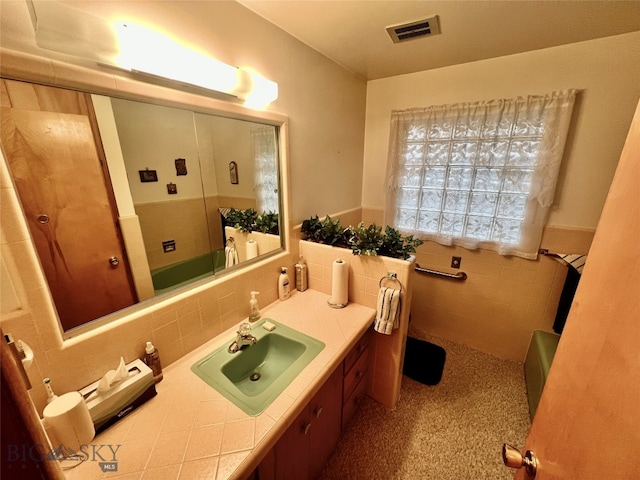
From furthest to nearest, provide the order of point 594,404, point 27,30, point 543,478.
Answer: point 27,30 → point 543,478 → point 594,404

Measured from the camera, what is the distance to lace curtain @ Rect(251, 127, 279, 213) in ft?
4.83

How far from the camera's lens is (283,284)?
1.57 meters

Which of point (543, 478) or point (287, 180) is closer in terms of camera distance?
point (543, 478)

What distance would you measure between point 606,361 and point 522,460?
0.40 m

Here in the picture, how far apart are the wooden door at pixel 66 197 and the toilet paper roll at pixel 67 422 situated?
253mm

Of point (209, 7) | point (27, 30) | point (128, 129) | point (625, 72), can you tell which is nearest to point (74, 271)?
point (128, 129)

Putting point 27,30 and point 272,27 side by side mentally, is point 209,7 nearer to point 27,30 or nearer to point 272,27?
point 272,27

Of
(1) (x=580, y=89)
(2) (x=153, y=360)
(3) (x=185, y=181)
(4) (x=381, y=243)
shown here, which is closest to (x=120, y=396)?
(2) (x=153, y=360)

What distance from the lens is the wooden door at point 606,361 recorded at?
0.39 meters

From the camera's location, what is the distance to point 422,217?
88.1 inches

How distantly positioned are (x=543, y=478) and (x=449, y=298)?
71.8 inches

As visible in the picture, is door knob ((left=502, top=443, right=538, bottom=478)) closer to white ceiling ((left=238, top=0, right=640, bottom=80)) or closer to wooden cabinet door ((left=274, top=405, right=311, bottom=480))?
wooden cabinet door ((left=274, top=405, right=311, bottom=480))

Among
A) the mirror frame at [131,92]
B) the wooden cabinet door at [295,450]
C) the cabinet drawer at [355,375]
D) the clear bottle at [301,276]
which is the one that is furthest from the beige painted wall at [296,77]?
the wooden cabinet door at [295,450]

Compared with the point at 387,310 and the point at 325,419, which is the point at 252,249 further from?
the point at 325,419
